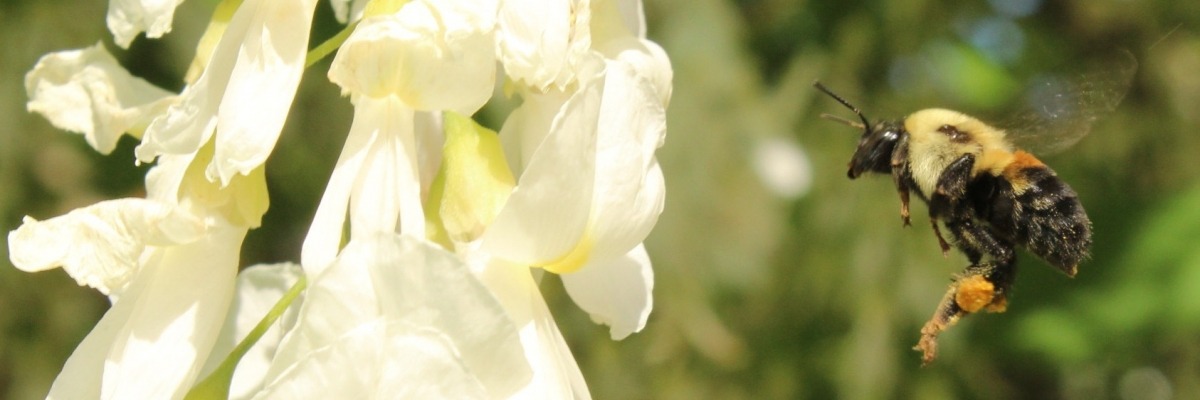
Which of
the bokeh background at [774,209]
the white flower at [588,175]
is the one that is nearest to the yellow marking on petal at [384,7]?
the white flower at [588,175]

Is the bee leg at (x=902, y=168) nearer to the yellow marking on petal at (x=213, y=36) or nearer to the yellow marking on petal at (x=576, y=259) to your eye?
the yellow marking on petal at (x=576, y=259)

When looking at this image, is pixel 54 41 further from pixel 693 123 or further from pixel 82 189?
pixel 693 123

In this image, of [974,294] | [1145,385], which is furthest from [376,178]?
[1145,385]

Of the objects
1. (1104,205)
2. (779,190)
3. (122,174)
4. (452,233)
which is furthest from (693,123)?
(452,233)

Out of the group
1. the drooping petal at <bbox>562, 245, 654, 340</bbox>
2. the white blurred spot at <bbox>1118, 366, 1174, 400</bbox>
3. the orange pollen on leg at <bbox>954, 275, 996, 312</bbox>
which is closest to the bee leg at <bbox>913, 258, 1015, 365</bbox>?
the orange pollen on leg at <bbox>954, 275, 996, 312</bbox>

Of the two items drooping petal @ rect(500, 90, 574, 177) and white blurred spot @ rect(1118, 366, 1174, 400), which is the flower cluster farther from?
white blurred spot @ rect(1118, 366, 1174, 400)
